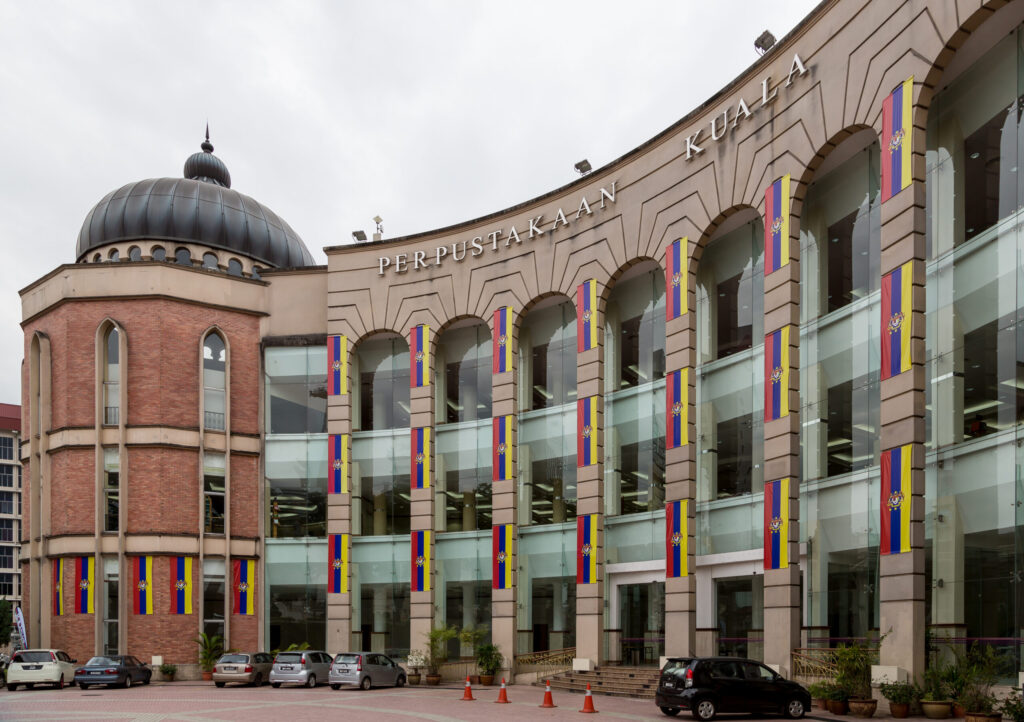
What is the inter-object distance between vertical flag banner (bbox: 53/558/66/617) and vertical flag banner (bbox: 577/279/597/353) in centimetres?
2326

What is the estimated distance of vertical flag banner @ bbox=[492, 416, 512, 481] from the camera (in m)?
40.0

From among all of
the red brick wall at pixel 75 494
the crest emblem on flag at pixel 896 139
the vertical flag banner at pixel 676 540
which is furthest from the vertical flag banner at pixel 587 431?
the red brick wall at pixel 75 494

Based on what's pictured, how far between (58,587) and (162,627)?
481 cm

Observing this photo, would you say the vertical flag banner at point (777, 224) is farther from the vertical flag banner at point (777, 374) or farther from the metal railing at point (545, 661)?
the metal railing at point (545, 661)

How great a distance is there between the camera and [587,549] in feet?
119

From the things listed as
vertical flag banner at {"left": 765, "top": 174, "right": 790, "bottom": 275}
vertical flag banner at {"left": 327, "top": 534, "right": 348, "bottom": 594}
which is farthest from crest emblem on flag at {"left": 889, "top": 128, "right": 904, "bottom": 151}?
vertical flag banner at {"left": 327, "top": 534, "right": 348, "bottom": 594}

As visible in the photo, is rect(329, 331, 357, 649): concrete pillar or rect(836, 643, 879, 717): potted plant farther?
rect(329, 331, 357, 649): concrete pillar

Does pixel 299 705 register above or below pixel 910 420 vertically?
below

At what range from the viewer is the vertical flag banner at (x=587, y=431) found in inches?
1446

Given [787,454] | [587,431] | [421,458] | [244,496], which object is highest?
[587,431]

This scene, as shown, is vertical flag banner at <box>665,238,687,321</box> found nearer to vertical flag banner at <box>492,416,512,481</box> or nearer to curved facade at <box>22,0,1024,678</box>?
curved facade at <box>22,0,1024,678</box>

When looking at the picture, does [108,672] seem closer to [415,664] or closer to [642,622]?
[415,664]

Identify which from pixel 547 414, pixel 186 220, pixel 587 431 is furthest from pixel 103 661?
pixel 186 220

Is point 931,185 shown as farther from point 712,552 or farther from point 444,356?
point 444,356
